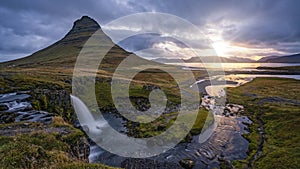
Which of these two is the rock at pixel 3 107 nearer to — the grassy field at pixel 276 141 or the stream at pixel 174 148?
the stream at pixel 174 148

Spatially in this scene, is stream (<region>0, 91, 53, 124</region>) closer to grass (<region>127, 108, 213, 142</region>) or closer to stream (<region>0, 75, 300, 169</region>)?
stream (<region>0, 75, 300, 169</region>)

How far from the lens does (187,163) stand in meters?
23.2

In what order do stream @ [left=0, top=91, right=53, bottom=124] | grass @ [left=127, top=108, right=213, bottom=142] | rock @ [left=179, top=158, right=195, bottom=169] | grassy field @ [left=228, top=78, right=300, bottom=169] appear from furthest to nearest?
grass @ [left=127, top=108, right=213, bottom=142] → stream @ [left=0, top=91, right=53, bottom=124] → grassy field @ [left=228, top=78, right=300, bottom=169] → rock @ [left=179, top=158, right=195, bottom=169]

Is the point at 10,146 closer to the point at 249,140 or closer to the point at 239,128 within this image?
the point at 249,140

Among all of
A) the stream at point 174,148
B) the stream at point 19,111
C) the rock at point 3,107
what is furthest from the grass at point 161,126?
the rock at point 3,107

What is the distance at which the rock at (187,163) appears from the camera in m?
22.9

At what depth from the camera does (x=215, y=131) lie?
35.1m

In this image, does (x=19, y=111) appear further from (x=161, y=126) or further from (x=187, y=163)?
(x=187, y=163)

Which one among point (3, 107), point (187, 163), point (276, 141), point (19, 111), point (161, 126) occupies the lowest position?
point (276, 141)

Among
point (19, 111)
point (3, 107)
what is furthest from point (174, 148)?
point (3, 107)

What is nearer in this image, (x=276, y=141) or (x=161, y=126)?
(x=276, y=141)

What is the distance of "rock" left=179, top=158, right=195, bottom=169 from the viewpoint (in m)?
22.9

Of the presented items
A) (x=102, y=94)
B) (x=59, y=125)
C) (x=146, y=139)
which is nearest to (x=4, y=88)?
(x=102, y=94)

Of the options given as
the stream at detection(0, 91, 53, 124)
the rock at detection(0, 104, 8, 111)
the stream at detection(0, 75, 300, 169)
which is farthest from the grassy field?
the rock at detection(0, 104, 8, 111)
